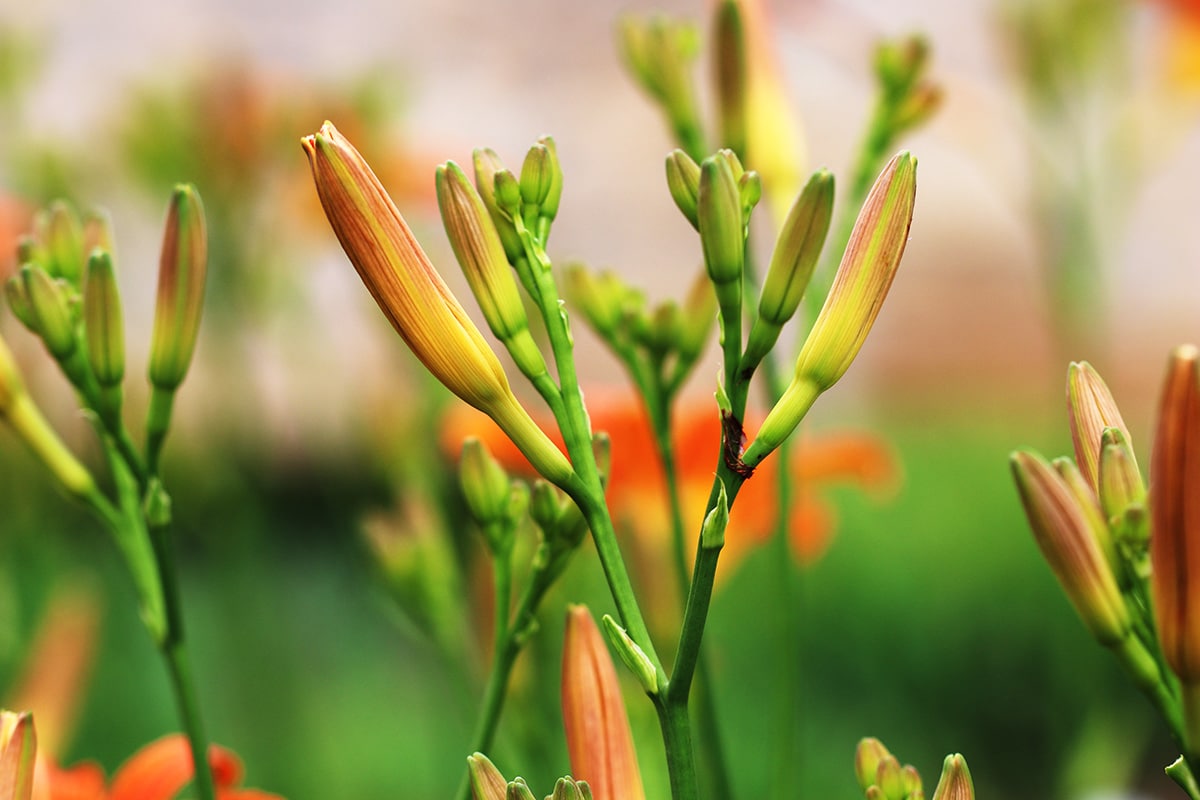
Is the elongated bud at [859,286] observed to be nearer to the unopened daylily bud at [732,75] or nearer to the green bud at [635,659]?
the green bud at [635,659]

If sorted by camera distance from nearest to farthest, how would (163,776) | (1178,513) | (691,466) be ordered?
(1178,513) < (163,776) < (691,466)

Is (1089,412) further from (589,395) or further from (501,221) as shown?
(589,395)

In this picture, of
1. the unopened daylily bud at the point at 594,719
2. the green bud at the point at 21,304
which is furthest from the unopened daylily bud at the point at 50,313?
the unopened daylily bud at the point at 594,719

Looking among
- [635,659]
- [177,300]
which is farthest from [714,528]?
[177,300]

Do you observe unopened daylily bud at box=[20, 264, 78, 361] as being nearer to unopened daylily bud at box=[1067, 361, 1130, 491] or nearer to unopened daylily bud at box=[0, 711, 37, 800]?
unopened daylily bud at box=[0, 711, 37, 800]

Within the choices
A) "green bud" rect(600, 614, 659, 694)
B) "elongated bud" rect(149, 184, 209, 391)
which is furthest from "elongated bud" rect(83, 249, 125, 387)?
"green bud" rect(600, 614, 659, 694)
